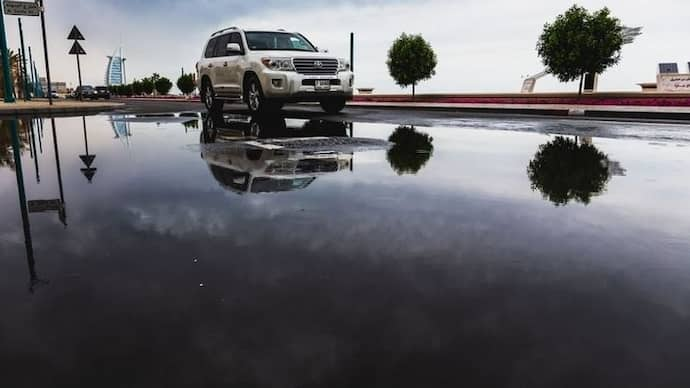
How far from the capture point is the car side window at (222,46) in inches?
550

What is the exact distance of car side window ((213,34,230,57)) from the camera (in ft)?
45.8

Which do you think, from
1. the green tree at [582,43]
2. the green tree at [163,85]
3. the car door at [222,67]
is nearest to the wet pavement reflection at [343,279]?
the car door at [222,67]

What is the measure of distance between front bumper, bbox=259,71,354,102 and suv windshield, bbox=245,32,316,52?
3.80ft

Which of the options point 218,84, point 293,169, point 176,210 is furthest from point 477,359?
point 218,84

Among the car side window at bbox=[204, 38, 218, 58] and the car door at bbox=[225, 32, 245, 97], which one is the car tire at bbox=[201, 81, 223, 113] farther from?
the car door at bbox=[225, 32, 245, 97]

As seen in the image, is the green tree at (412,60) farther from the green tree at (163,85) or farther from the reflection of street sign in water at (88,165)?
the green tree at (163,85)

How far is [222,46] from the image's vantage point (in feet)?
46.9

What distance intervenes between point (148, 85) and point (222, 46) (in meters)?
77.0

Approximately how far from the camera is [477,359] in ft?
5.57

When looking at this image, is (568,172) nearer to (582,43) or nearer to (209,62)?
(209,62)

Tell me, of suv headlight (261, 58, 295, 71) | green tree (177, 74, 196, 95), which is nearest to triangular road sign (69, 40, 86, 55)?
suv headlight (261, 58, 295, 71)

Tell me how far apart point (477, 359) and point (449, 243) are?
1.25 meters

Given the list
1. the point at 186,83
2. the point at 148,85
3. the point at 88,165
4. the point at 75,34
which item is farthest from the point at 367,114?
the point at 148,85

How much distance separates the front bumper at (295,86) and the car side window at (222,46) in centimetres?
235
